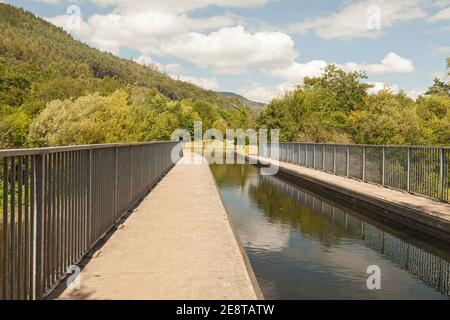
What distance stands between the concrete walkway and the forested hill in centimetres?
5091

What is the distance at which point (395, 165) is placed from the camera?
49.1 ft

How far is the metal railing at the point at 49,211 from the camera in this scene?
366 centimetres

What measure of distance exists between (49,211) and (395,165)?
12.9m

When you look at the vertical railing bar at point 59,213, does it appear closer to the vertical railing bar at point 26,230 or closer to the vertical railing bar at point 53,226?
the vertical railing bar at point 53,226

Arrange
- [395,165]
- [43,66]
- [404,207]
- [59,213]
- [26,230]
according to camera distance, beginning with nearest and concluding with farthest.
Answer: [26,230]
[59,213]
[404,207]
[395,165]
[43,66]

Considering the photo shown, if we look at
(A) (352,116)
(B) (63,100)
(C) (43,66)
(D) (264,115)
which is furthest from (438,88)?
(C) (43,66)

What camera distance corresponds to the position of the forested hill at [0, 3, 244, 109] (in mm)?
63062

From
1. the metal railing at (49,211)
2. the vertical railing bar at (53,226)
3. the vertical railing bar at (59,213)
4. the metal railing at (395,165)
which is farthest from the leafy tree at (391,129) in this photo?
the vertical railing bar at (53,226)

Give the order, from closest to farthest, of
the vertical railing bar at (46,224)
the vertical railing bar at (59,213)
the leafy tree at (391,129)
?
1. the vertical railing bar at (46,224)
2. the vertical railing bar at (59,213)
3. the leafy tree at (391,129)

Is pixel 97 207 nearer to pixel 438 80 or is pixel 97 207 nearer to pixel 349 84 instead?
pixel 349 84

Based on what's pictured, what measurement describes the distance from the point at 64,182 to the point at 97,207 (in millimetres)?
1883

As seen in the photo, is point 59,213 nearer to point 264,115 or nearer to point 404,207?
point 404,207

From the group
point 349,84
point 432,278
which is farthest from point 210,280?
point 349,84

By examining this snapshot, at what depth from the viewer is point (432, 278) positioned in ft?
21.5
